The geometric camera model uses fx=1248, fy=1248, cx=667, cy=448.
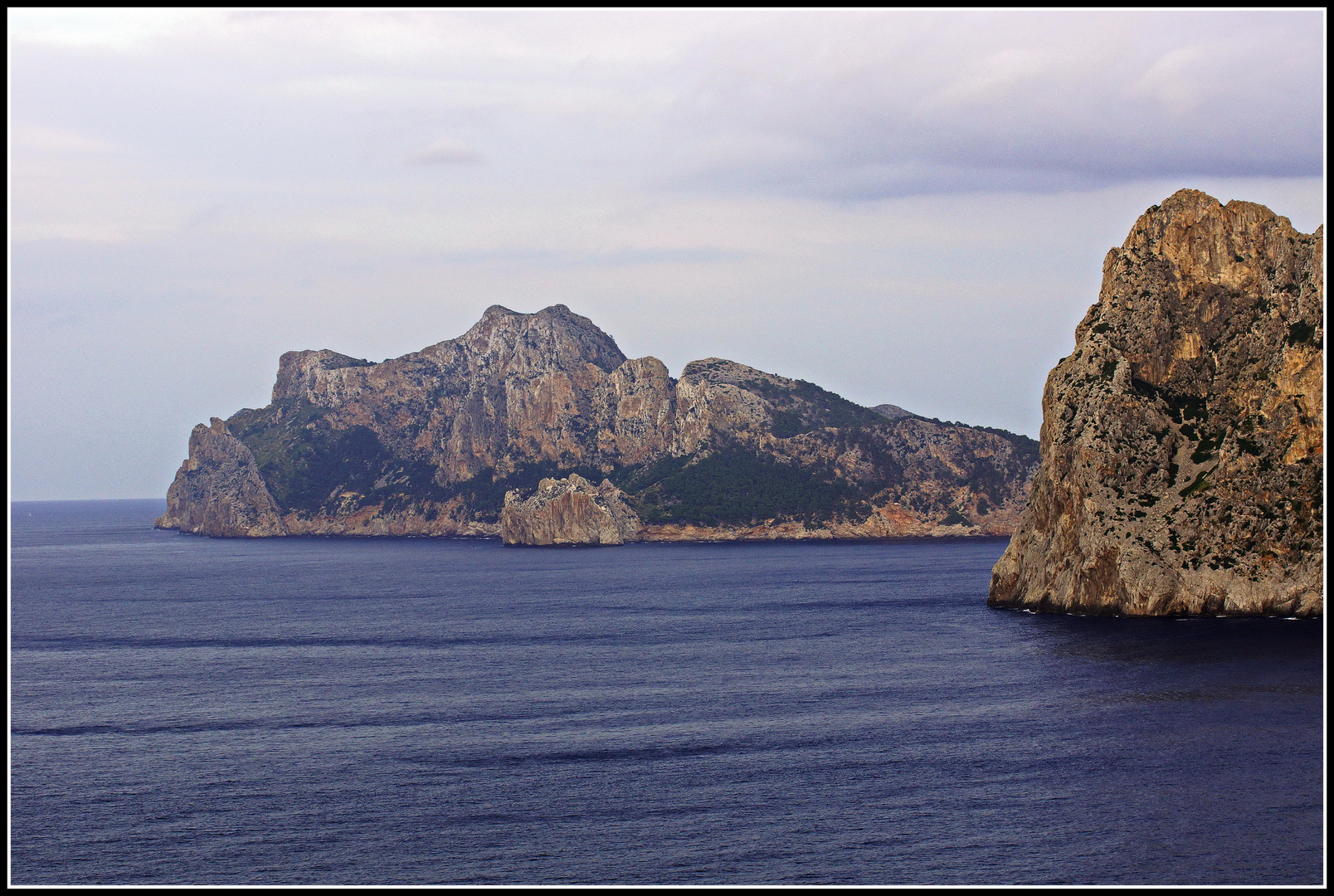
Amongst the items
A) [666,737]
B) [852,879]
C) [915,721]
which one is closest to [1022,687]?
[915,721]

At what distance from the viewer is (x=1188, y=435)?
467 ft

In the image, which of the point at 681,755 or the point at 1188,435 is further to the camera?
the point at 1188,435

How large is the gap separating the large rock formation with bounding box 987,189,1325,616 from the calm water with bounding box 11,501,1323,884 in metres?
5.97

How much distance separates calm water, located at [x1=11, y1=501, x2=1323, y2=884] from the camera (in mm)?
61344

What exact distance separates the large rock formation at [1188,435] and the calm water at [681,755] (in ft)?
19.6

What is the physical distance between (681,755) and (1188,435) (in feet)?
290

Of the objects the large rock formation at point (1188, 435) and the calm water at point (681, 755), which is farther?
the large rock formation at point (1188, 435)

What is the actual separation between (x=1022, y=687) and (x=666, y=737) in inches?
1283

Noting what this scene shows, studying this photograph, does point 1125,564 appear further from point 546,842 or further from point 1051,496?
point 546,842

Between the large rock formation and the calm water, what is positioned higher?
the large rock formation

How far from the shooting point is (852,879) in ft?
192

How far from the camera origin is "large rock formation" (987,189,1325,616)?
430ft

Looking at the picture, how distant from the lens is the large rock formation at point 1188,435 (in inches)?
5157

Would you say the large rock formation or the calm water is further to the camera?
the large rock formation
